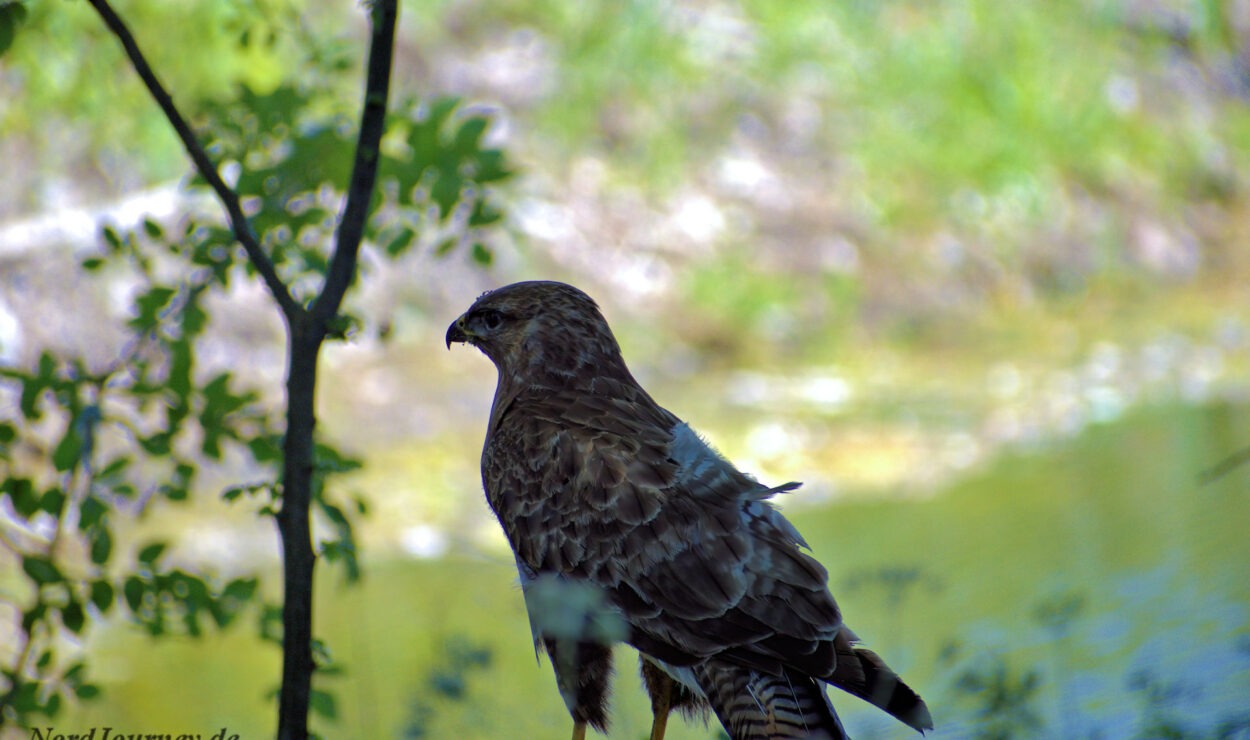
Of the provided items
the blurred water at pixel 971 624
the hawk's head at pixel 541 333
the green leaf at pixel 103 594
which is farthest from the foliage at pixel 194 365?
the blurred water at pixel 971 624

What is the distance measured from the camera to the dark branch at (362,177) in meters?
2.55

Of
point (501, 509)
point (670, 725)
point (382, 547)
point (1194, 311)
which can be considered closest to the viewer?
point (501, 509)

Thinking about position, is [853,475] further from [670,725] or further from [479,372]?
[670,725]

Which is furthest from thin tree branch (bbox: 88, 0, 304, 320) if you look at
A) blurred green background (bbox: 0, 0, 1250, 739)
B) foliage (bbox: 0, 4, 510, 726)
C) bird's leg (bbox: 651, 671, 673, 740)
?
bird's leg (bbox: 651, 671, 673, 740)

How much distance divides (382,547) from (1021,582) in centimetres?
313

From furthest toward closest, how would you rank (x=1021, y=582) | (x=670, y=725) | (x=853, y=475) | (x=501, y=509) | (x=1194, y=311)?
(x=1194, y=311) → (x=853, y=475) → (x=1021, y=582) → (x=670, y=725) → (x=501, y=509)

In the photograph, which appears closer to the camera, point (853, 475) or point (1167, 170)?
point (853, 475)

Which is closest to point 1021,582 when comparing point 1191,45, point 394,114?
point 394,114

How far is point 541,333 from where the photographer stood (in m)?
3.47

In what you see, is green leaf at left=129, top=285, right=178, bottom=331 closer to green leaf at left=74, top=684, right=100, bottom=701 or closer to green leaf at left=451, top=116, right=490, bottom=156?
green leaf at left=451, top=116, right=490, bottom=156

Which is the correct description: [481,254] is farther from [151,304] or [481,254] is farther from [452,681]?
[452,681]

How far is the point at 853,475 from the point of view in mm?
7789

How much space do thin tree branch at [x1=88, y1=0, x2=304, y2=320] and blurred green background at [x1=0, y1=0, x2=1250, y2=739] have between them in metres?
0.60

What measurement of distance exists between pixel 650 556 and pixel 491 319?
0.91 m
